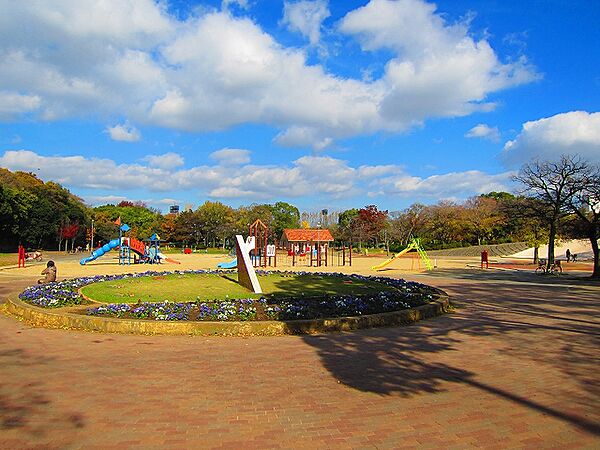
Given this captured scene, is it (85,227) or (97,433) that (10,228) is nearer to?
(85,227)

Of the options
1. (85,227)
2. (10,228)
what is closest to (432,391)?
(10,228)

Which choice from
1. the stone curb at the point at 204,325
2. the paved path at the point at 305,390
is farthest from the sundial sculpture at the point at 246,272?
the paved path at the point at 305,390

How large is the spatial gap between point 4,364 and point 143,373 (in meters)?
2.22

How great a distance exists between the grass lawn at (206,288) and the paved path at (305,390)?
3.19 m

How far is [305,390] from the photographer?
5473mm

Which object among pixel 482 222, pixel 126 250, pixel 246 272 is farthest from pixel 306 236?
pixel 246 272

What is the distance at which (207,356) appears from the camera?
23.3 ft

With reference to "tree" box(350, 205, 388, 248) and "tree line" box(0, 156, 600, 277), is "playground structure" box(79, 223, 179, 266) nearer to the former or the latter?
"tree line" box(0, 156, 600, 277)

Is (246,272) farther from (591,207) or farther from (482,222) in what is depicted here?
(482,222)

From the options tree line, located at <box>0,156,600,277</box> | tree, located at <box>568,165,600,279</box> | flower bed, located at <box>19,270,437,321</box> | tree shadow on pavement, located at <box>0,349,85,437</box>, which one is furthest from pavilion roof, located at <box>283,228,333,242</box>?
tree shadow on pavement, located at <box>0,349,85,437</box>

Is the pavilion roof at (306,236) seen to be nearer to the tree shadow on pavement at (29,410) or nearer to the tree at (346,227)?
the tree at (346,227)

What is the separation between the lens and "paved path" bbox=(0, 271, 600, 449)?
4.15 metres

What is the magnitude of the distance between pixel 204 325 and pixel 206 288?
5225mm

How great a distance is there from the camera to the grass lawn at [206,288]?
1206 cm
